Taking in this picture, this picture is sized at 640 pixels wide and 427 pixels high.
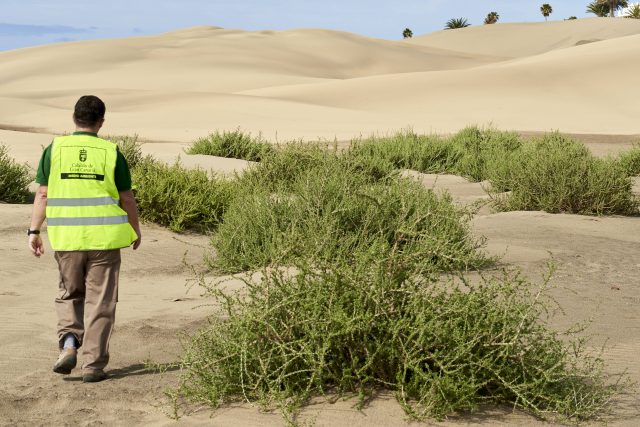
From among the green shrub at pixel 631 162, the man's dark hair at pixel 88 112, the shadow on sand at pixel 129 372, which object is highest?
the man's dark hair at pixel 88 112

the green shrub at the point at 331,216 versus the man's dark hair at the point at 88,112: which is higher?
the man's dark hair at the point at 88,112

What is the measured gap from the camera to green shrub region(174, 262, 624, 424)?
5.33 meters

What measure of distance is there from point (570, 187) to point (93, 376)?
967cm

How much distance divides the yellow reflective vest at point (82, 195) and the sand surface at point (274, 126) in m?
0.91

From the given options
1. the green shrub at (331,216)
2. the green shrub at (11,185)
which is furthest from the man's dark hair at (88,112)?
the green shrub at (11,185)

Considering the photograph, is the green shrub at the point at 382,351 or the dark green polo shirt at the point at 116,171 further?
the dark green polo shirt at the point at 116,171

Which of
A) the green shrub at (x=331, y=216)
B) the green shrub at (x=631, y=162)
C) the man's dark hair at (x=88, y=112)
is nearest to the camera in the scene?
the man's dark hair at (x=88, y=112)

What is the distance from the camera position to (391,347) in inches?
214

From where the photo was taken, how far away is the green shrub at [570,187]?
47.7 ft

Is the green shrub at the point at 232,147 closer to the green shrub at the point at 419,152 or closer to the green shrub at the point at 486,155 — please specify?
the green shrub at the point at 419,152

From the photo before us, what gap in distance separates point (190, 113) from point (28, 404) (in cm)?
4251

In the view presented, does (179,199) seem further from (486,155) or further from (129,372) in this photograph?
(486,155)

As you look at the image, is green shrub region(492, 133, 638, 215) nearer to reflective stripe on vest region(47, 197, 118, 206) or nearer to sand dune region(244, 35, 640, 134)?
reflective stripe on vest region(47, 197, 118, 206)

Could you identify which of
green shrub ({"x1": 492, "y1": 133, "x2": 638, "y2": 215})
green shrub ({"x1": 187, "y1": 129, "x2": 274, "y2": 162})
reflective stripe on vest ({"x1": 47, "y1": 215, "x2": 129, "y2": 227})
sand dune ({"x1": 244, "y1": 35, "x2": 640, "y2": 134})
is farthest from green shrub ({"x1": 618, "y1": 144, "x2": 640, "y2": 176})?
sand dune ({"x1": 244, "y1": 35, "x2": 640, "y2": 134})
